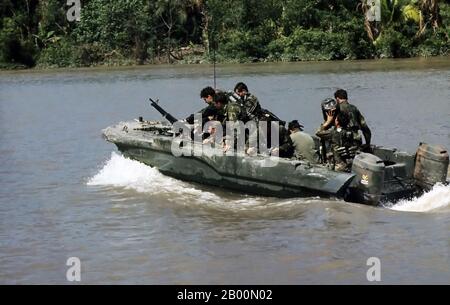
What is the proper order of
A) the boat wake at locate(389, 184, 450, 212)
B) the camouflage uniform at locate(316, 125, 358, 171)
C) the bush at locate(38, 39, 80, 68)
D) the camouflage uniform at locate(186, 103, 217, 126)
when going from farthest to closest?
the bush at locate(38, 39, 80, 68) → the camouflage uniform at locate(186, 103, 217, 126) → the camouflage uniform at locate(316, 125, 358, 171) → the boat wake at locate(389, 184, 450, 212)

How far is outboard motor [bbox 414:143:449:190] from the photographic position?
10734 millimetres

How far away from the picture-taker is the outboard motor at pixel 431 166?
423 inches

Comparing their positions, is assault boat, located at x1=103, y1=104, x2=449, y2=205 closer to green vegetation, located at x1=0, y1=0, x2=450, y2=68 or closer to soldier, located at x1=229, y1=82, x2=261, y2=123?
soldier, located at x1=229, y1=82, x2=261, y2=123

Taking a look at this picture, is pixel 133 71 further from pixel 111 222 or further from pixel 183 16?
pixel 111 222

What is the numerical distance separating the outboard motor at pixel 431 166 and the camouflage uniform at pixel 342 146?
859 millimetres

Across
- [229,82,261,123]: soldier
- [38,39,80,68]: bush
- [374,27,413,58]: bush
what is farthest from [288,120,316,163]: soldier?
[38,39,80,68]: bush

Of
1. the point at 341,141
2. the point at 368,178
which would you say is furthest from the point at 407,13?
the point at 368,178

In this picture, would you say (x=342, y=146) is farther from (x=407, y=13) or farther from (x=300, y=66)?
(x=407, y=13)

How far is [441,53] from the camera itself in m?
47.0

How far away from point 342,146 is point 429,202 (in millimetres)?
1313

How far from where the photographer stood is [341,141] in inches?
437

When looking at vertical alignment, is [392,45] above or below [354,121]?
below

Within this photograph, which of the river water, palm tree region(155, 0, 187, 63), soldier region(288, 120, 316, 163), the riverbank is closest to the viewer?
the river water

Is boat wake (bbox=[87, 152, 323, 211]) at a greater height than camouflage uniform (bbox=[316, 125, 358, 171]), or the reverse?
camouflage uniform (bbox=[316, 125, 358, 171])
